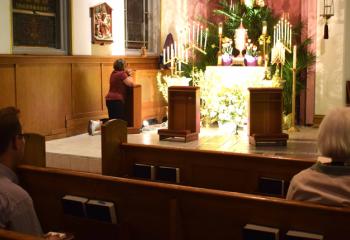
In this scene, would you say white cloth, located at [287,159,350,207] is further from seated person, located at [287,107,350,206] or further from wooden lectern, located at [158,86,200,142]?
wooden lectern, located at [158,86,200,142]

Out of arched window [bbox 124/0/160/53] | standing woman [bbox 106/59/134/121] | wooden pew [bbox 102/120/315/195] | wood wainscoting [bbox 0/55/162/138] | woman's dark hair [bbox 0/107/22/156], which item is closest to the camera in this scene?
woman's dark hair [bbox 0/107/22/156]

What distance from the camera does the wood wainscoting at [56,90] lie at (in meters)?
6.49

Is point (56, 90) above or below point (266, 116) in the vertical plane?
above

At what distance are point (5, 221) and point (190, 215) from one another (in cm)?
90

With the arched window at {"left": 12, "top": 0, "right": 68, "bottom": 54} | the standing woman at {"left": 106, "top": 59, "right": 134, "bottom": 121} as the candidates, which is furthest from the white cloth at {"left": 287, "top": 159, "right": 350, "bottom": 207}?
the standing woman at {"left": 106, "top": 59, "right": 134, "bottom": 121}

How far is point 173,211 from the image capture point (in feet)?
8.45

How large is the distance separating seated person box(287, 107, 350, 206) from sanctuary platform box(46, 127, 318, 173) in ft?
10.8

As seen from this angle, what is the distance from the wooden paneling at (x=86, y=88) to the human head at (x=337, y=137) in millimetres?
5623

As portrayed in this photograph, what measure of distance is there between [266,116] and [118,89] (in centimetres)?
228

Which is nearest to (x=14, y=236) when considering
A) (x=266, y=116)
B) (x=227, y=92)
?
(x=266, y=116)

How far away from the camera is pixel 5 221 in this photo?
2.11 metres

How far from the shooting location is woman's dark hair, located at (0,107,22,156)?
225cm

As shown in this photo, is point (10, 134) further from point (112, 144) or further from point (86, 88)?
point (86, 88)

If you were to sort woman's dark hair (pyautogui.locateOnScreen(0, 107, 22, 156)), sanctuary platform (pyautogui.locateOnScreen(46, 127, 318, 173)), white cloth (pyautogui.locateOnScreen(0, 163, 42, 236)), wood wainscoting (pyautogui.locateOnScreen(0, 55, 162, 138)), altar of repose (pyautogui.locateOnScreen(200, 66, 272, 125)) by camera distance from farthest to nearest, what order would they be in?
altar of repose (pyautogui.locateOnScreen(200, 66, 272, 125)) < wood wainscoting (pyautogui.locateOnScreen(0, 55, 162, 138)) < sanctuary platform (pyautogui.locateOnScreen(46, 127, 318, 173)) < woman's dark hair (pyautogui.locateOnScreen(0, 107, 22, 156)) < white cloth (pyautogui.locateOnScreen(0, 163, 42, 236))
